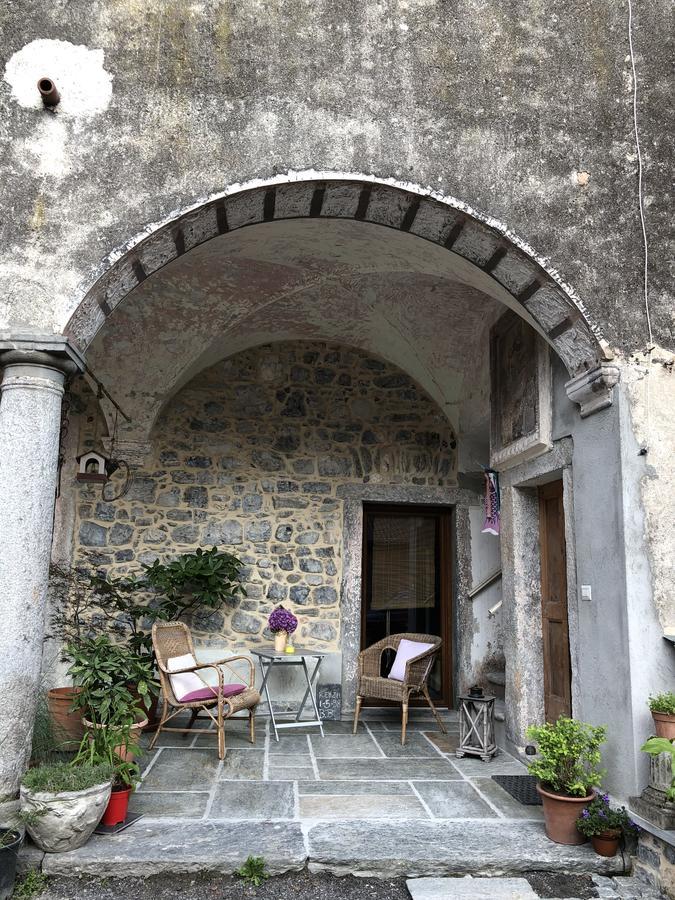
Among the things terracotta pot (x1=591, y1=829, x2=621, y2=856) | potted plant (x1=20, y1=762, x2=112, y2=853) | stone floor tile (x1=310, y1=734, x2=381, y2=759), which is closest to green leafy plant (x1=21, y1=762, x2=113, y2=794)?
potted plant (x1=20, y1=762, x2=112, y2=853)

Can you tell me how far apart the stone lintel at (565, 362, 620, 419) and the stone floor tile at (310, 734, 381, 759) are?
8.76 feet

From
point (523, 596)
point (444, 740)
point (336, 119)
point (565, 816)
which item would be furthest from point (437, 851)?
point (336, 119)

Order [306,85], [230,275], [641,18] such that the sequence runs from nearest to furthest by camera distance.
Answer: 1. [306,85]
2. [641,18]
3. [230,275]

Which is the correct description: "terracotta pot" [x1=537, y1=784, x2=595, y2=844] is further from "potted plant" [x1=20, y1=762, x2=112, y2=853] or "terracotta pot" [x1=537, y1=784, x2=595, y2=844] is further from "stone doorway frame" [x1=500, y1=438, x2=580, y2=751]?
A: "potted plant" [x1=20, y1=762, x2=112, y2=853]

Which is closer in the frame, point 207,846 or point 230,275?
point 207,846

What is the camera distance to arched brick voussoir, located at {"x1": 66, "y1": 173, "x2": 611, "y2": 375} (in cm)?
330

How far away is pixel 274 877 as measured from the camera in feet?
9.05

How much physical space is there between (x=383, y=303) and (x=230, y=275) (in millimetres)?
1283

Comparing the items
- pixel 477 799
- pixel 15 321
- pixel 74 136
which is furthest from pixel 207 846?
pixel 74 136

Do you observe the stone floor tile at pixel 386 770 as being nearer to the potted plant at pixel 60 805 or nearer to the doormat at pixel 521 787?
the doormat at pixel 521 787

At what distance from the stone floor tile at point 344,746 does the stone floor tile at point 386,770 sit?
0.41 ft

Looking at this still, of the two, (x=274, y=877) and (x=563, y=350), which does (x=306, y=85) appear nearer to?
(x=563, y=350)

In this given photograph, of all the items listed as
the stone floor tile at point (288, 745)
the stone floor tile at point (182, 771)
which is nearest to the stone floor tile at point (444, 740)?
the stone floor tile at point (288, 745)

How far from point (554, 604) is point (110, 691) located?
8.87ft
